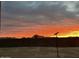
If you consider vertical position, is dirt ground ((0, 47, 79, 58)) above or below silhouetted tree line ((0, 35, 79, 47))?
below

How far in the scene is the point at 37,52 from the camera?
413 cm

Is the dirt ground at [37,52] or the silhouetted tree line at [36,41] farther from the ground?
the silhouetted tree line at [36,41]

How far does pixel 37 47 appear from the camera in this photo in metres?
4.13

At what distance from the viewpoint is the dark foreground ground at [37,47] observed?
412 cm

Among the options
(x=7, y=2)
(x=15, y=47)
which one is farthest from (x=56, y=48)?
(x=7, y=2)

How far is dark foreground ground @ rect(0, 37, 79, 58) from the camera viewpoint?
13.5ft

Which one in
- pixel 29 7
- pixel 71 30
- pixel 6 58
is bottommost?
pixel 6 58

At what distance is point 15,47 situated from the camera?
4.16m

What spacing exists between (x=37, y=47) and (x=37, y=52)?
2.5 inches

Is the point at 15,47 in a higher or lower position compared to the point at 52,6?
lower

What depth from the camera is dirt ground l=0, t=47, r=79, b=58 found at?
13.5ft

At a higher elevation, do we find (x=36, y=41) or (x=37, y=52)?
(x=36, y=41)

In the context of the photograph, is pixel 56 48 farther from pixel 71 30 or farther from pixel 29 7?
pixel 29 7

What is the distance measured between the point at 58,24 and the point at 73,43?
1.01ft
